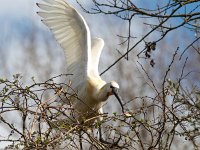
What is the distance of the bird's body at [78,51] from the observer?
554cm

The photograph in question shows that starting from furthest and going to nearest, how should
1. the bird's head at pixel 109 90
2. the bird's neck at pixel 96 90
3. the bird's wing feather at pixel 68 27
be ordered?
the bird's wing feather at pixel 68 27 → the bird's neck at pixel 96 90 → the bird's head at pixel 109 90

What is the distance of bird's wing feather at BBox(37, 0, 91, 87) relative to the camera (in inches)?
224

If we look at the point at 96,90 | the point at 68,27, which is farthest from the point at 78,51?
the point at 96,90

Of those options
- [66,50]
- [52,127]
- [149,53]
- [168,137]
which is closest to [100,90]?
[66,50]

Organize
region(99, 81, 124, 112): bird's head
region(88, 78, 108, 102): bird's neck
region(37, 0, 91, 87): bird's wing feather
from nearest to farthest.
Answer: region(99, 81, 124, 112): bird's head
region(88, 78, 108, 102): bird's neck
region(37, 0, 91, 87): bird's wing feather

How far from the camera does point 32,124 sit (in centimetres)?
296

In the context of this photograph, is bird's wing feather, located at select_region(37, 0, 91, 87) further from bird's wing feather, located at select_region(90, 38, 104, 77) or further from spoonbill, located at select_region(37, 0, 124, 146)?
bird's wing feather, located at select_region(90, 38, 104, 77)

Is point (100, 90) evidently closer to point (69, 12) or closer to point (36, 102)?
point (69, 12)

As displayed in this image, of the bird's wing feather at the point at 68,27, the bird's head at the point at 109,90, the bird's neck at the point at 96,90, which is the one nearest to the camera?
the bird's head at the point at 109,90

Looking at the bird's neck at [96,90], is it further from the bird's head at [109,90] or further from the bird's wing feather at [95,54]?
the bird's wing feather at [95,54]

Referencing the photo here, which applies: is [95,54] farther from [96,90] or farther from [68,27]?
[96,90]

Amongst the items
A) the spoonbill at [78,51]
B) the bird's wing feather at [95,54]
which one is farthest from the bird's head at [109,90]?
the bird's wing feather at [95,54]

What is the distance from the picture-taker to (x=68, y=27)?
581cm

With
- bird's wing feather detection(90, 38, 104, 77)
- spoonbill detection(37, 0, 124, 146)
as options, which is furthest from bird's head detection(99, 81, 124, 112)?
bird's wing feather detection(90, 38, 104, 77)
